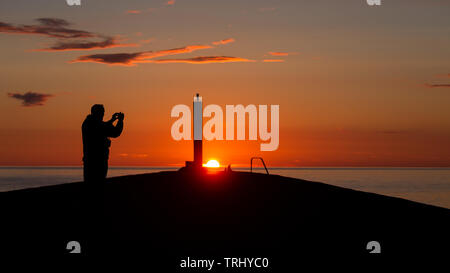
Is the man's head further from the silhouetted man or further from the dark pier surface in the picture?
the dark pier surface

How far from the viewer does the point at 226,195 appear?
18.9 meters

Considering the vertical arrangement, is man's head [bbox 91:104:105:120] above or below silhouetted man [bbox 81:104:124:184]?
above

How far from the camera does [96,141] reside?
11969mm

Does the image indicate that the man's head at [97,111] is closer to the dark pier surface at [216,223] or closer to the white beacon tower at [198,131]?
the dark pier surface at [216,223]

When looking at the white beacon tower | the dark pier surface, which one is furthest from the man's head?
the white beacon tower

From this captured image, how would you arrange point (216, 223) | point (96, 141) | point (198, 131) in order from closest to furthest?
1. point (96, 141)
2. point (216, 223)
3. point (198, 131)

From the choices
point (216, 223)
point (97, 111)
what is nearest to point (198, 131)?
point (216, 223)

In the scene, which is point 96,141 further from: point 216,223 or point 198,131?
point 198,131

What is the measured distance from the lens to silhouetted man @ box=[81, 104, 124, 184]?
Answer: 1195cm

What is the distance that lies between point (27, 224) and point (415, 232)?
9744mm

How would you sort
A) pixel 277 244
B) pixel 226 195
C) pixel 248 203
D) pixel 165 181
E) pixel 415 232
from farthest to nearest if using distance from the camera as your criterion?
pixel 165 181 → pixel 226 195 → pixel 248 203 → pixel 415 232 → pixel 277 244

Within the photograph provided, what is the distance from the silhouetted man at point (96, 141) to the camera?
12.0m
